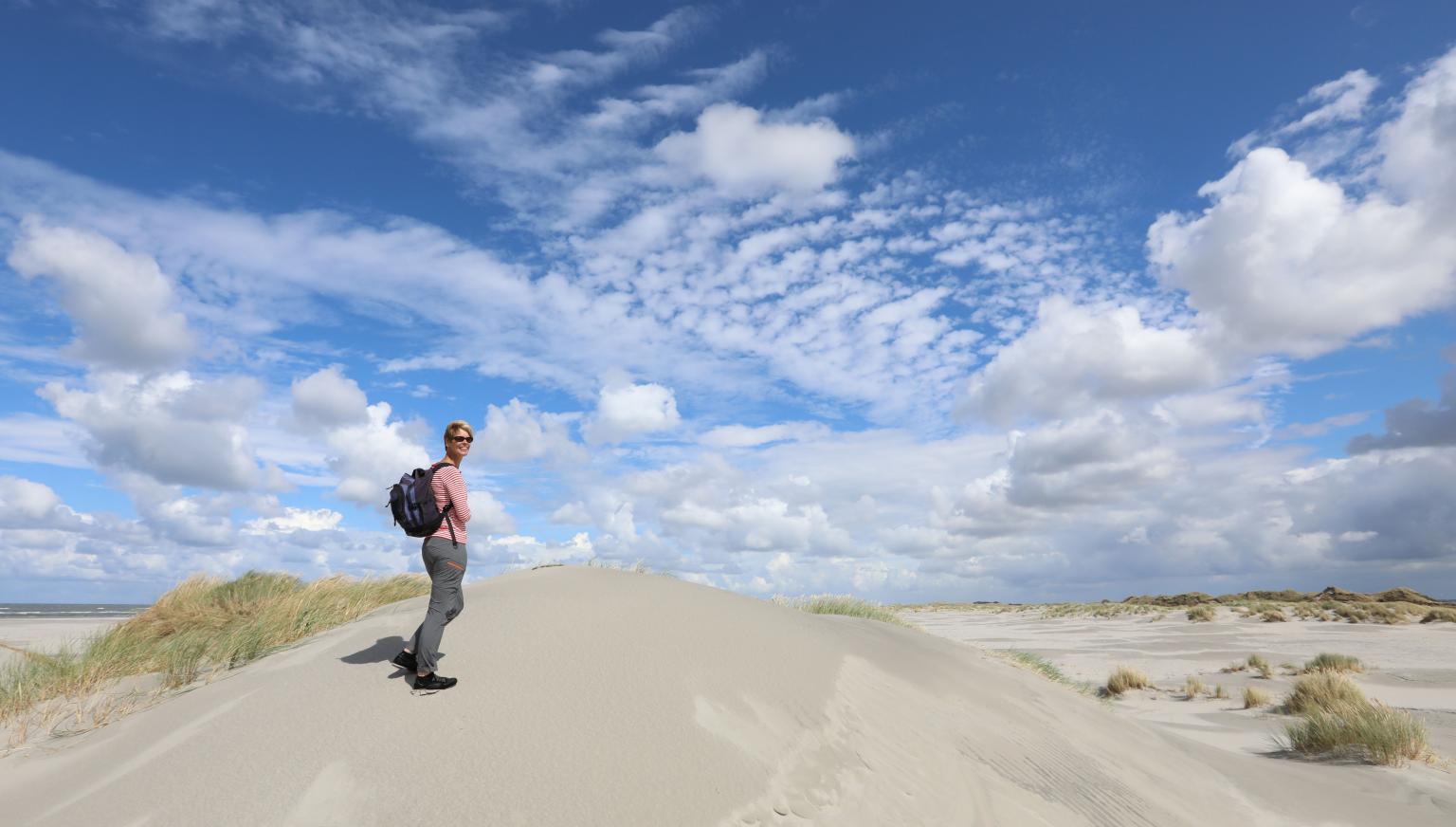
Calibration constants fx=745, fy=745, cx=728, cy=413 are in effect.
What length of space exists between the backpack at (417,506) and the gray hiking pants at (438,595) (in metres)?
0.13

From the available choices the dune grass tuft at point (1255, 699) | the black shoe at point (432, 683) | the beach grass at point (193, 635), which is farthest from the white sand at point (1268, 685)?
the beach grass at point (193, 635)

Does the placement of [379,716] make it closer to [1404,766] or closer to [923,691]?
[923,691]

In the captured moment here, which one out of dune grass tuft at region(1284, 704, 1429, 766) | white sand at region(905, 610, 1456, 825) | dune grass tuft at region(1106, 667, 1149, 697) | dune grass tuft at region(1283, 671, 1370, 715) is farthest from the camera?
dune grass tuft at region(1106, 667, 1149, 697)

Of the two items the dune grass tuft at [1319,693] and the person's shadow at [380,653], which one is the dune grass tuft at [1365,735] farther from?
the person's shadow at [380,653]

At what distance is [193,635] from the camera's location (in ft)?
26.3

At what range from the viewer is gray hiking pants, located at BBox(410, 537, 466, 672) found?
16.3 feet

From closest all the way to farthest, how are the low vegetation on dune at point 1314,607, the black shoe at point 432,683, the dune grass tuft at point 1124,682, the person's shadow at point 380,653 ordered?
the black shoe at point 432,683 → the person's shadow at point 380,653 → the dune grass tuft at point 1124,682 → the low vegetation on dune at point 1314,607

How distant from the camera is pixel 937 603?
89.1 meters

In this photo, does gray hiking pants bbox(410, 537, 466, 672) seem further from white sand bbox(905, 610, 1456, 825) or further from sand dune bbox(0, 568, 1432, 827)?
white sand bbox(905, 610, 1456, 825)

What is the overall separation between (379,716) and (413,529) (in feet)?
4.18

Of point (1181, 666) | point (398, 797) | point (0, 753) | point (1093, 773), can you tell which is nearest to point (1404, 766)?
point (1093, 773)

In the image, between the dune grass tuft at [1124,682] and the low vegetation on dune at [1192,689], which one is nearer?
the low vegetation on dune at [1192,689]

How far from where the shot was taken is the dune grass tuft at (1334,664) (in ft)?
63.1

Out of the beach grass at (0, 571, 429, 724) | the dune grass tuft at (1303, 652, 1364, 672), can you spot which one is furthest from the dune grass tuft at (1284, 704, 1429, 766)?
the beach grass at (0, 571, 429, 724)
